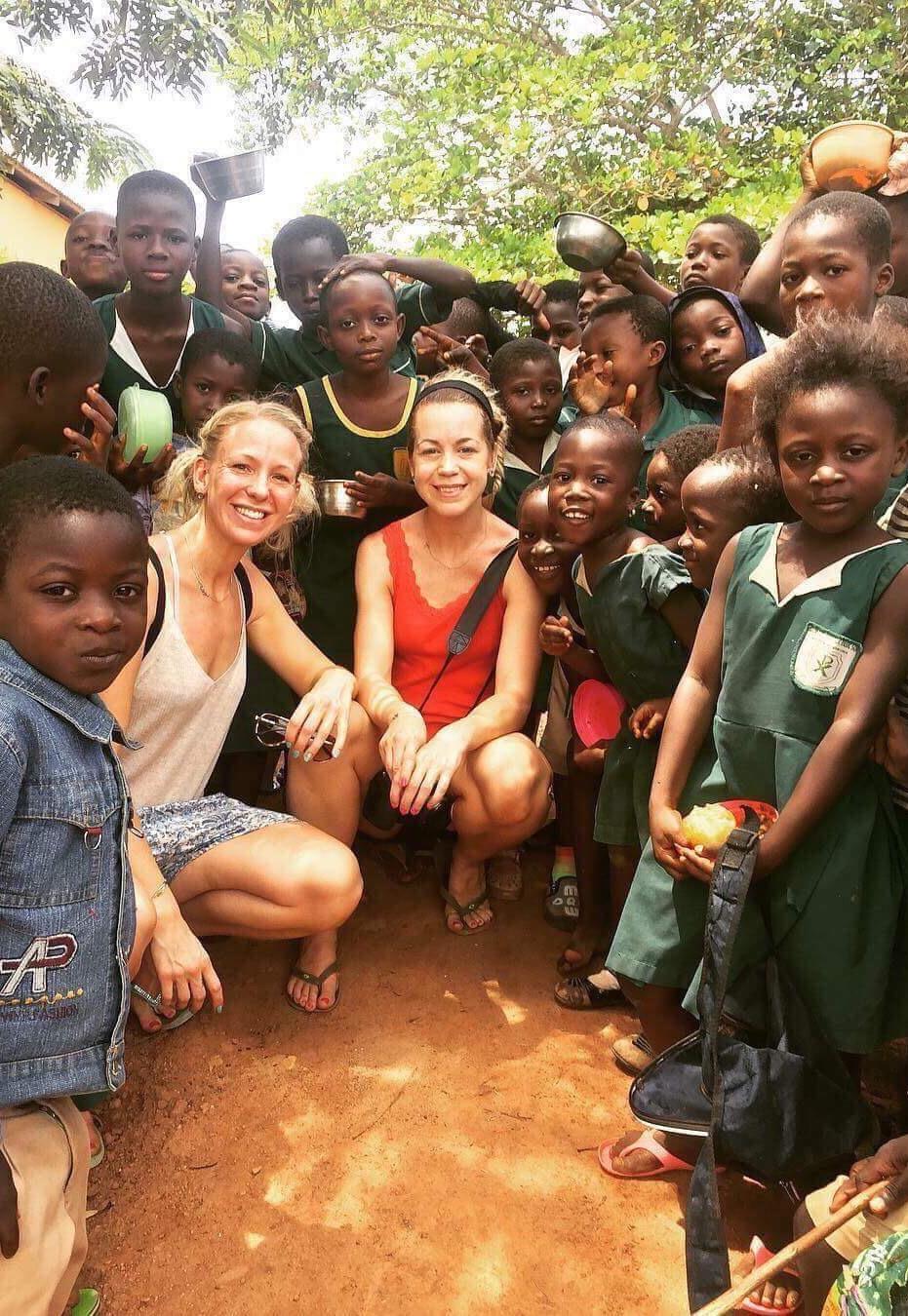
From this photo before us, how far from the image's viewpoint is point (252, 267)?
16.3 feet

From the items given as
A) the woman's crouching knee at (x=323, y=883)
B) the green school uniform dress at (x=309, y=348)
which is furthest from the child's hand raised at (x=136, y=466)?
the green school uniform dress at (x=309, y=348)

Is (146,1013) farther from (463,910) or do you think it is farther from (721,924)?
(721,924)

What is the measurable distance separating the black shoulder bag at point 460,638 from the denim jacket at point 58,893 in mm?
1363

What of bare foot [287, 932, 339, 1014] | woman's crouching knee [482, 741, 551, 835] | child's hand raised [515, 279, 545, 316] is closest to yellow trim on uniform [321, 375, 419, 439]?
child's hand raised [515, 279, 545, 316]

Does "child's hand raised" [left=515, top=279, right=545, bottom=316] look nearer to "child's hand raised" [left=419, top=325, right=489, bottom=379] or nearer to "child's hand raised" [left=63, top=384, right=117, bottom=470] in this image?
"child's hand raised" [left=419, top=325, right=489, bottom=379]

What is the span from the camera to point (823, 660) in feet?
5.95

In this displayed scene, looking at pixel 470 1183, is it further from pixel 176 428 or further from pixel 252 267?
pixel 252 267

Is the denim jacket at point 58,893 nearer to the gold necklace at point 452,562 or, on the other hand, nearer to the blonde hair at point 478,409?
the gold necklace at point 452,562

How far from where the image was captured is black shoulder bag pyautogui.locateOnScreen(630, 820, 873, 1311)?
1599 millimetres

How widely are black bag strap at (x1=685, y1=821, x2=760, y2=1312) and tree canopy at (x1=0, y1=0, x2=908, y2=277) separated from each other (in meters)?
4.72

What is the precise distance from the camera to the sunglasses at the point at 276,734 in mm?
2724

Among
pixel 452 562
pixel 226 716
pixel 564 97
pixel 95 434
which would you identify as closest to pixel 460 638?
pixel 452 562

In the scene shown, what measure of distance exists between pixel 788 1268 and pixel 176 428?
3049mm

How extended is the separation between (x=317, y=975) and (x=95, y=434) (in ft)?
5.23
